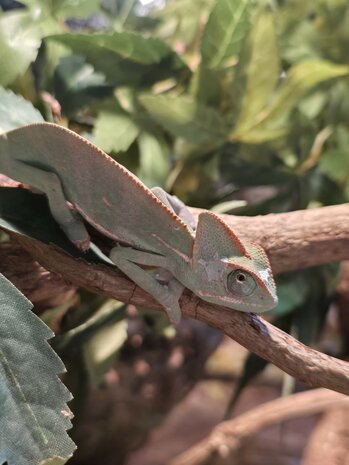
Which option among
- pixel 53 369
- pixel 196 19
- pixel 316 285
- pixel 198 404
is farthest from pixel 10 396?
pixel 198 404

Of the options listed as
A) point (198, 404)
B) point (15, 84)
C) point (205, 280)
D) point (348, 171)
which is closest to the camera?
point (205, 280)

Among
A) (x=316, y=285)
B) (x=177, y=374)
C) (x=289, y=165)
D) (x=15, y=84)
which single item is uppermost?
(x=15, y=84)

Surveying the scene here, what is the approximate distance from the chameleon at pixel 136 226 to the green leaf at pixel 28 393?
125 millimetres

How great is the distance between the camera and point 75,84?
875mm

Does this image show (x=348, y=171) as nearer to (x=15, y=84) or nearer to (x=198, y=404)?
(x=15, y=84)

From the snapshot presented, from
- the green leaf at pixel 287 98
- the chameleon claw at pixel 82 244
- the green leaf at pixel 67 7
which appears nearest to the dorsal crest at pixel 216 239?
the chameleon claw at pixel 82 244

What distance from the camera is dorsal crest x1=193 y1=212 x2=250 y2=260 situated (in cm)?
56

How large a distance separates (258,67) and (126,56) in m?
0.20

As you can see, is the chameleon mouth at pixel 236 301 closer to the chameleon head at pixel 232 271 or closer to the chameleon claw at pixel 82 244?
the chameleon head at pixel 232 271

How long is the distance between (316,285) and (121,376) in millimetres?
382

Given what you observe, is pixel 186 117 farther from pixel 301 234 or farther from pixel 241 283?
pixel 241 283

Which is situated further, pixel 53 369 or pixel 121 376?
pixel 121 376

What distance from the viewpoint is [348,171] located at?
98cm

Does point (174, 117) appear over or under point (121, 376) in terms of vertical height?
over
